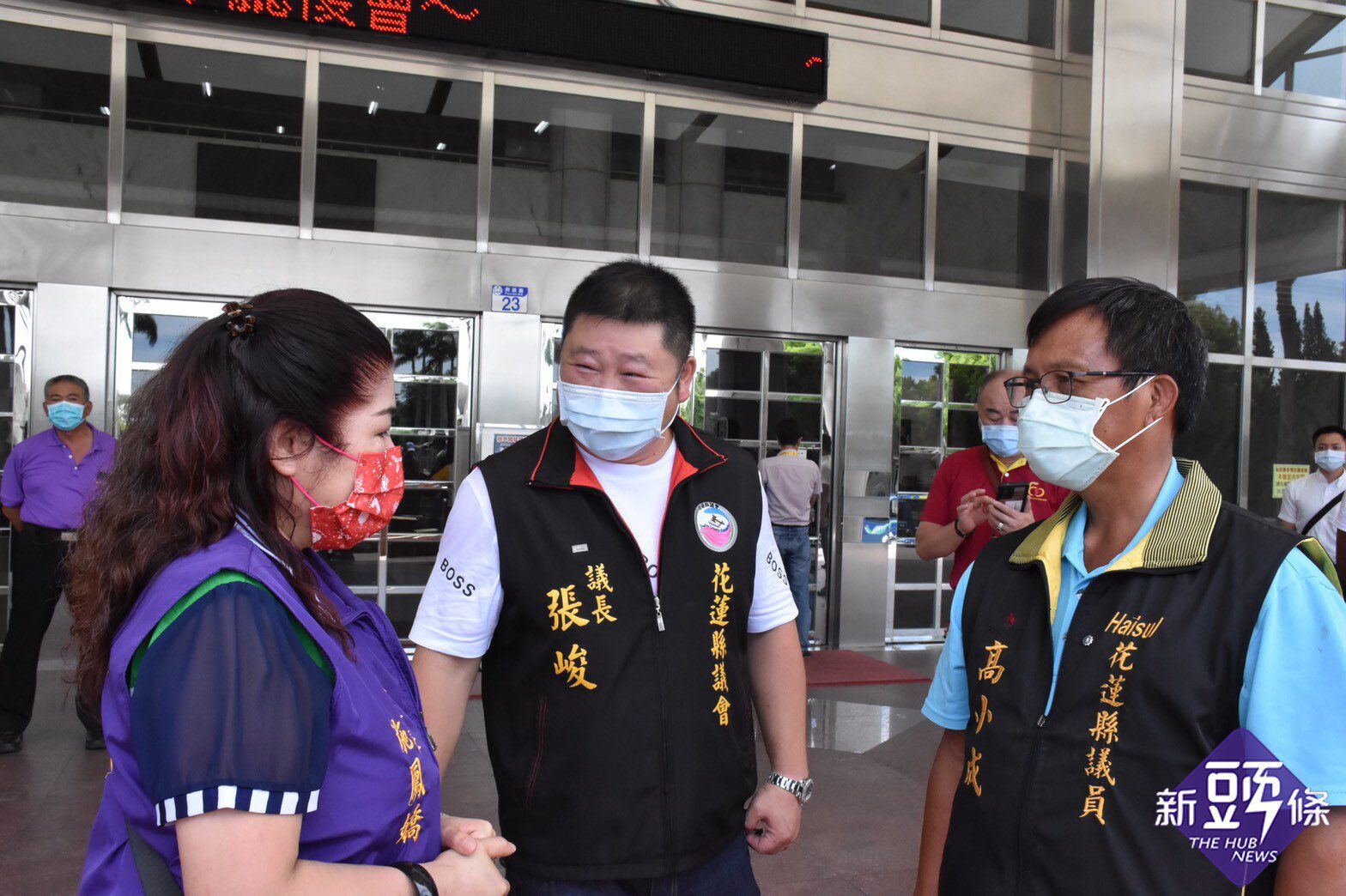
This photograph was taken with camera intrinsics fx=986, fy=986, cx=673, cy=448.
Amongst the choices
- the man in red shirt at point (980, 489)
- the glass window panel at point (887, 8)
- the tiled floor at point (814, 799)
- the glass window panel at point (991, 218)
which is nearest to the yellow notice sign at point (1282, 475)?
the glass window panel at point (991, 218)

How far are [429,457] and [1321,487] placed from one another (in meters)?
5.94

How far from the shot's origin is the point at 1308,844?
131cm

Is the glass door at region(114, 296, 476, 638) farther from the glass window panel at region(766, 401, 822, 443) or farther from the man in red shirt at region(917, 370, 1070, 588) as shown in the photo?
the man in red shirt at region(917, 370, 1070, 588)

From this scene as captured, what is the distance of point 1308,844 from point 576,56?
6.09 meters

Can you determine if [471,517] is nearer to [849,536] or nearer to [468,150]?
[468,150]

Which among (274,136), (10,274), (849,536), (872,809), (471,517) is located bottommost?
(872,809)

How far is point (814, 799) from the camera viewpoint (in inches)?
169

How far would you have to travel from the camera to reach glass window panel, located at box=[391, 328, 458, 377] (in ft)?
21.7

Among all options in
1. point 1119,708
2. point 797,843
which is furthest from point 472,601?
point 797,843

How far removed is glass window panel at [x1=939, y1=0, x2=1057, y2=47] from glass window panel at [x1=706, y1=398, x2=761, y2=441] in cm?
340

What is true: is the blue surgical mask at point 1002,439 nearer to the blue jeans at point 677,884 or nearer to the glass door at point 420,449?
the blue jeans at point 677,884

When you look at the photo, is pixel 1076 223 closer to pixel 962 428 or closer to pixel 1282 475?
pixel 962 428

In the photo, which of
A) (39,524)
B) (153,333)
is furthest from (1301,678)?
(153,333)

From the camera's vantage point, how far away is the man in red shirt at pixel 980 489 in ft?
11.8
